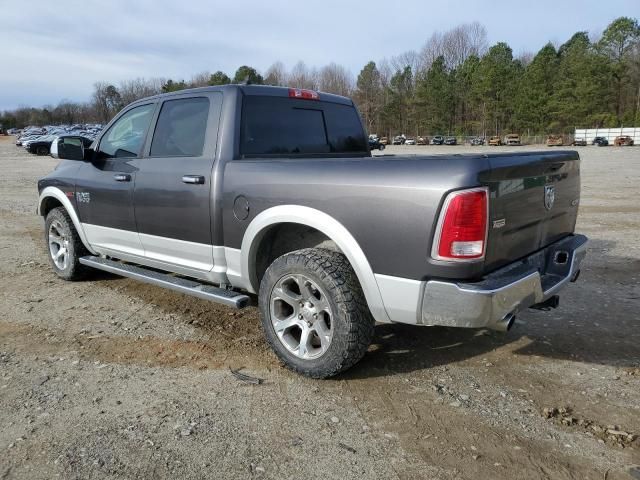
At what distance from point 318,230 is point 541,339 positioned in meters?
2.15

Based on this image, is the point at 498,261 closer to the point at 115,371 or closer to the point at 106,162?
the point at 115,371

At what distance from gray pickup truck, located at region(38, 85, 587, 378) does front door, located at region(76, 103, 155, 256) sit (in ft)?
0.06

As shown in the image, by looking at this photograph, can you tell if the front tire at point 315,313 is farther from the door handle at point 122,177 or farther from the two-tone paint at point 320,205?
the door handle at point 122,177

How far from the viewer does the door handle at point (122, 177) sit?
4.67 m

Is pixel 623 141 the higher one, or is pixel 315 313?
pixel 623 141

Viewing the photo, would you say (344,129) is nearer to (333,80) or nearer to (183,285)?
(183,285)

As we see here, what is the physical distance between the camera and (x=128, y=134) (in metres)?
4.96

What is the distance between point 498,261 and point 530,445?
39.8 inches

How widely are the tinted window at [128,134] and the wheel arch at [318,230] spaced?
68.1 inches

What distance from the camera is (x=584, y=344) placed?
13.7ft

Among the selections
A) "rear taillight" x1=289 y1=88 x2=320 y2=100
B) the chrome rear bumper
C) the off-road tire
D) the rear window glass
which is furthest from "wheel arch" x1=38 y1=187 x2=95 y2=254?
the chrome rear bumper

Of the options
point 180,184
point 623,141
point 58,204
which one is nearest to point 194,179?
point 180,184

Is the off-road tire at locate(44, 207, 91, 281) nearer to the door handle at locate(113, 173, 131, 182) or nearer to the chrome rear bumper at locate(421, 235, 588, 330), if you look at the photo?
the door handle at locate(113, 173, 131, 182)

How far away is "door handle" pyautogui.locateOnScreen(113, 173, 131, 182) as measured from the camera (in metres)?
4.67
